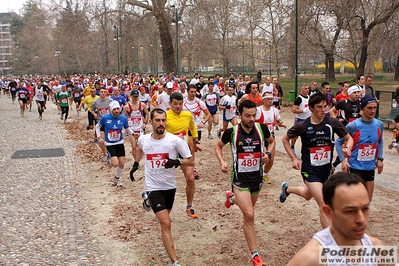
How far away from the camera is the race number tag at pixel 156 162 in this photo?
5617 mm

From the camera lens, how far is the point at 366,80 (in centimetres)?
1384

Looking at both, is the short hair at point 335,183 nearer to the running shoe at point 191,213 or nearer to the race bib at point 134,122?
the running shoe at point 191,213

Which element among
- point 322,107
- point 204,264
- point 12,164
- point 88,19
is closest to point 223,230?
point 204,264

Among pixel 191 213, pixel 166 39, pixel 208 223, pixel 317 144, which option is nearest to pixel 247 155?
pixel 317 144

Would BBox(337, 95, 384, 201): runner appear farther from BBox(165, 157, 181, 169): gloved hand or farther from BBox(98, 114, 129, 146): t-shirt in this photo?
BBox(98, 114, 129, 146): t-shirt

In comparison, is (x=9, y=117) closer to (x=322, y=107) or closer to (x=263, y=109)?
(x=263, y=109)

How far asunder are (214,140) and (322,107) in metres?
9.76

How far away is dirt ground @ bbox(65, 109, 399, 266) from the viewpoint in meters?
5.92

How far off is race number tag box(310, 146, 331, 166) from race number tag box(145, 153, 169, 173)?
5.85 ft

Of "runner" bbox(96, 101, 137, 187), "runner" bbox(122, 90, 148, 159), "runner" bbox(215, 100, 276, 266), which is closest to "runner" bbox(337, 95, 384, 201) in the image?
"runner" bbox(215, 100, 276, 266)

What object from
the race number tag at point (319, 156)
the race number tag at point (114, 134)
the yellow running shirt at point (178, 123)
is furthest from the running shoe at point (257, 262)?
the race number tag at point (114, 134)

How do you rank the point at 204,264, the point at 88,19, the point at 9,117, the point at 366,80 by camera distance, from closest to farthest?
the point at 204,264 < the point at 366,80 < the point at 9,117 < the point at 88,19

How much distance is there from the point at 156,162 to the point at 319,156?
2.00 m

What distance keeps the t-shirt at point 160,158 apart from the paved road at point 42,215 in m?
1.23
